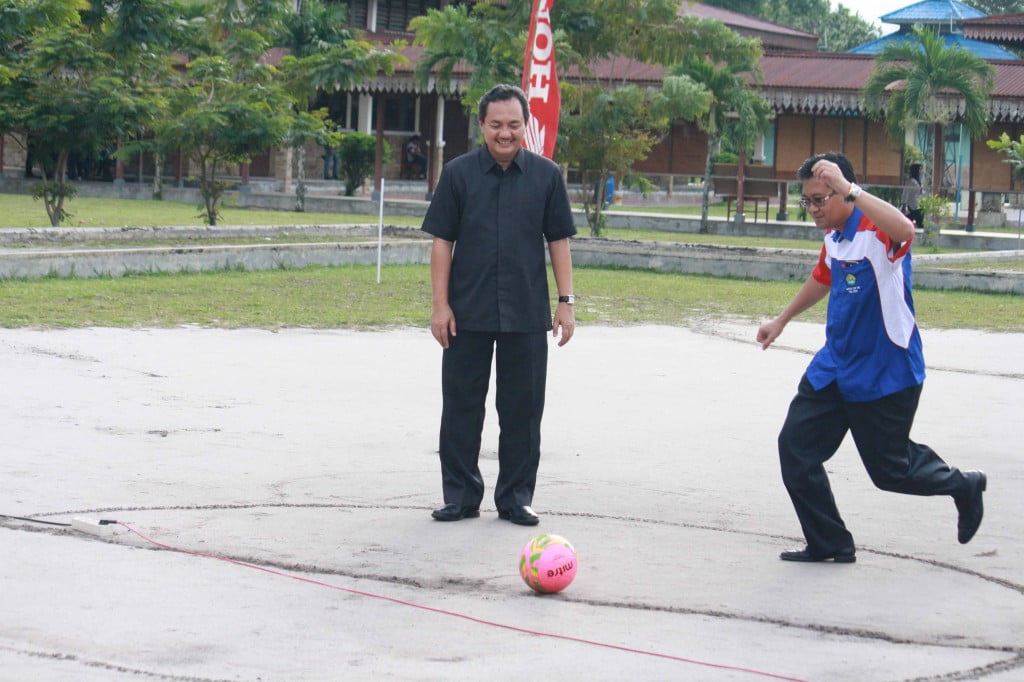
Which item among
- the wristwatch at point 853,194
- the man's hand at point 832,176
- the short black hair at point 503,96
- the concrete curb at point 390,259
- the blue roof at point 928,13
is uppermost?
the blue roof at point 928,13

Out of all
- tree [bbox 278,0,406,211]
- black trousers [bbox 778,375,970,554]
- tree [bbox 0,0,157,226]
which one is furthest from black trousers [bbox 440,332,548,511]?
tree [bbox 278,0,406,211]

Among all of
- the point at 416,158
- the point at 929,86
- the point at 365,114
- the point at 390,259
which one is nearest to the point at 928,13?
the point at 416,158

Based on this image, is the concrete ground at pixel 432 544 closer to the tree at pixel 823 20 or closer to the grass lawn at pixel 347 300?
the grass lawn at pixel 347 300

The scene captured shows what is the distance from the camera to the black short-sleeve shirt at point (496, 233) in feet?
19.5

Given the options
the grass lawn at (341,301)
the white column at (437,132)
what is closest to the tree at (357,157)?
the white column at (437,132)

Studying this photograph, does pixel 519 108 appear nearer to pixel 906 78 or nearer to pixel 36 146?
pixel 36 146

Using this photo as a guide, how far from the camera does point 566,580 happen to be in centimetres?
488

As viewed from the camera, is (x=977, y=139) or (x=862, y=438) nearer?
(x=862, y=438)

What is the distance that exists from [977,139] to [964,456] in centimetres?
2195

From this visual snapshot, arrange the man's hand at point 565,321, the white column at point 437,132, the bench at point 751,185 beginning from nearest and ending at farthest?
1. the man's hand at point 565,321
2. the bench at point 751,185
3. the white column at point 437,132

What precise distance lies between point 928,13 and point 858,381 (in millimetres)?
47500

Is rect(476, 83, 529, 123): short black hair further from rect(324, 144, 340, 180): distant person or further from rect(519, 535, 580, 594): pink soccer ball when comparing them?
rect(324, 144, 340, 180): distant person

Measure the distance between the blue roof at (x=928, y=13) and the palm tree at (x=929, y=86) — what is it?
22.4 metres

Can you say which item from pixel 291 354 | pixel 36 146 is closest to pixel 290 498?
pixel 291 354
